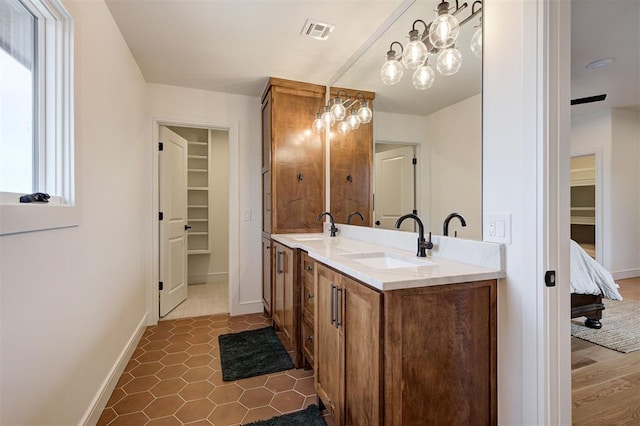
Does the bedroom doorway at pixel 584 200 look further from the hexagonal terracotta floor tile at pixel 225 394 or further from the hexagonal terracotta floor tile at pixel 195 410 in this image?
the hexagonal terracotta floor tile at pixel 195 410

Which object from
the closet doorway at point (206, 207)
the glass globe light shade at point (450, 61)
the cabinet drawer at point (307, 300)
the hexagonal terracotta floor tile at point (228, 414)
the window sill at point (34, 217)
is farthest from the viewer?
the closet doorway at point (206, 207)

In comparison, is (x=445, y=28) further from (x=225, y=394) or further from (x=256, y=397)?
(x=225, y=394)

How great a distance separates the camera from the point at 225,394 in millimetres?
1867

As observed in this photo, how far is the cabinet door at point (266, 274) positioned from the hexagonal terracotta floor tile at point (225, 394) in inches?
43.4

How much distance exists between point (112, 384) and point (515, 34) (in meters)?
2.93

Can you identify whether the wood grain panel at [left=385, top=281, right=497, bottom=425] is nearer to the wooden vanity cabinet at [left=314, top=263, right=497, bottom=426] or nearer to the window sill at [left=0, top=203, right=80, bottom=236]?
the wooden vanity cabinet at [left=314, top=263, right=497, bottom=426]

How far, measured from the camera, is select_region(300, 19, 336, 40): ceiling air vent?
208 centimetres

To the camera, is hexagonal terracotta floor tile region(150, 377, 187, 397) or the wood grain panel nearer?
the wood grain panel

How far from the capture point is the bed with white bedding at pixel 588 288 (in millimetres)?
2590

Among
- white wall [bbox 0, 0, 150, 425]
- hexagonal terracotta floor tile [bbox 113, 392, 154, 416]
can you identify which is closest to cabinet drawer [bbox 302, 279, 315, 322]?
hexagonal terracotta floor tile [bbox 113, 392, 154, 416]

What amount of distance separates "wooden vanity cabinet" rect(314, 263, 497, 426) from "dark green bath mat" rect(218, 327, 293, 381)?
1.00 metres

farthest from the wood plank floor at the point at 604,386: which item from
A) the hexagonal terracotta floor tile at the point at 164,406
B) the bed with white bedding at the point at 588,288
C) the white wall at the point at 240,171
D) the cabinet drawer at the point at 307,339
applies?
the white wall at the point at 240,171

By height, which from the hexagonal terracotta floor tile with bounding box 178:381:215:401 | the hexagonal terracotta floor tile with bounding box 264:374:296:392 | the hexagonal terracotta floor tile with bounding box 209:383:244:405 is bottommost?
the hexagonal terracotta floor tile with bounding box 178:381:215:401

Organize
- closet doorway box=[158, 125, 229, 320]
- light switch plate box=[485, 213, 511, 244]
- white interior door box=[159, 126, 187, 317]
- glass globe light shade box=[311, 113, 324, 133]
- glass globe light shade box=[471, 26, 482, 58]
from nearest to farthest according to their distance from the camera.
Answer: light switch plate box=[485, 213, 511, 244] → glass globe light shade box=[471, 26, 482, 58] → glass globe light shade box=[311, 113, 324, 133] → white interior door box=[159, 126, 187, 317] → closet doorway box=[158, 125, 229, 320]
